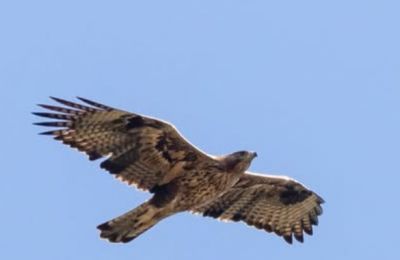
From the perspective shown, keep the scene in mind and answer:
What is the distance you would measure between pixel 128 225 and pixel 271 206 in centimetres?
284

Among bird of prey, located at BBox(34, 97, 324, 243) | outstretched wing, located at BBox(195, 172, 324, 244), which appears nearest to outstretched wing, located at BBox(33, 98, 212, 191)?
bird of prey, located at BBox(34, 97, 324, 243)

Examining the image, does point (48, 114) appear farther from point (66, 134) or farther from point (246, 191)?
point (246, 191)

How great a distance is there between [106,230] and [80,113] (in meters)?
1.52

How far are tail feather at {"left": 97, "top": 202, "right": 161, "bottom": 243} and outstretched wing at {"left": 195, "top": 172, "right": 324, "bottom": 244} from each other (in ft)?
5.31

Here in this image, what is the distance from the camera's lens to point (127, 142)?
17.5 metres

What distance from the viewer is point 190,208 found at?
58.2ft

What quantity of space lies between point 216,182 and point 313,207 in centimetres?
235

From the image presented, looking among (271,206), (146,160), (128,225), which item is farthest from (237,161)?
(271,206)

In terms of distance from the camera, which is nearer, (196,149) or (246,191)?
(196,149)

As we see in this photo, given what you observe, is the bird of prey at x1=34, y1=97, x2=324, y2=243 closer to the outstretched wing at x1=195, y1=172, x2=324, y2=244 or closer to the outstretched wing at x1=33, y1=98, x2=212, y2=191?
the outstretched wing at x1=33, y1=98, x2=212, y2=191

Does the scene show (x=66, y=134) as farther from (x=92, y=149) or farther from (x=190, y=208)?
(x=190, y=208)

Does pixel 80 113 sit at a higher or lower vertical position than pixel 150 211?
higher

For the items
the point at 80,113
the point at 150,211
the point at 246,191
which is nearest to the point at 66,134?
the point at 80,113

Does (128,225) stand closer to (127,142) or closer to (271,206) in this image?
(127,142)
